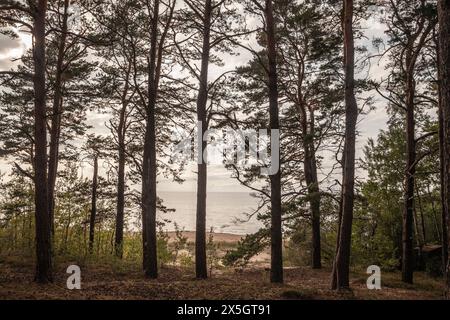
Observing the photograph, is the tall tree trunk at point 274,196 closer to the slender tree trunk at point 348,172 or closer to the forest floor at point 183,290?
the forest floor at point 183,290

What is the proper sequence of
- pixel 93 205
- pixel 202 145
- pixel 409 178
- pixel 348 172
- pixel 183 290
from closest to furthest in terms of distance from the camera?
pixel 183 290 → pixel 348 172 → pixel 202 145 → pixel 409 178 → pixel 93 205

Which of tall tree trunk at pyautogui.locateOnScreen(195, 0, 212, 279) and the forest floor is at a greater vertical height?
tall tree trunk at pyautogui.locateOnScreen(195, 0, 212, 279)

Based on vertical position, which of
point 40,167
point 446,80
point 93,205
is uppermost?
point 446,80

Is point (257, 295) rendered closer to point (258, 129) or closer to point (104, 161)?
point (258, 129)

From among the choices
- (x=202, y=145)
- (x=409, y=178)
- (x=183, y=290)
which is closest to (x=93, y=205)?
(x=202, y=145)

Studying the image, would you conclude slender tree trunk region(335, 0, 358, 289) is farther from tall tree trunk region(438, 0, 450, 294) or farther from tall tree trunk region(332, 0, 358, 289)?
tall tree trunk region(438, 0, 450, 294)

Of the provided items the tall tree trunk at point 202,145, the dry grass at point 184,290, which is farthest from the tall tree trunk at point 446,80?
the tall tree trunk at point 202,145

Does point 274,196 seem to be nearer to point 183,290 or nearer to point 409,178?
point 183,290

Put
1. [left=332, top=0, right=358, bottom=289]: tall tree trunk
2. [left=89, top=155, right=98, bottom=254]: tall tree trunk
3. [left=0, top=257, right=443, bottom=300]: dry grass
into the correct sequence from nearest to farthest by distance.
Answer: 1. [left=0, top=257, right=443, bottom=300]: dry grass
2. [left=332, top=0, right=358, bottom=289]: tall tree trunk
3. [left=89, top=155, right=98, bottom=254]: tall tree trunk

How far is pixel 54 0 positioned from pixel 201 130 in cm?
810

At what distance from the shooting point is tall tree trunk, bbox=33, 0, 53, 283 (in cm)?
916

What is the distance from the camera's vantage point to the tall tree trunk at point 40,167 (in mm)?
9156

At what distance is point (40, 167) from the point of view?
9141mm

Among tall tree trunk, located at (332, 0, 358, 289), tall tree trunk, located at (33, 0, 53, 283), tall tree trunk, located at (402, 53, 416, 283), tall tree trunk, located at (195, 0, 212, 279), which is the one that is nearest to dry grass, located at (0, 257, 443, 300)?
tall tree trunk, located at (33, 0, 53, 283)
